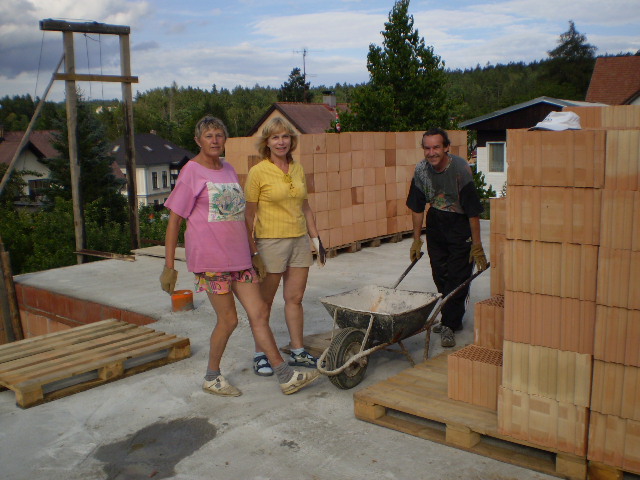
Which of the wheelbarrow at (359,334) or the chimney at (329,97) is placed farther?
the chimney at (329,97)

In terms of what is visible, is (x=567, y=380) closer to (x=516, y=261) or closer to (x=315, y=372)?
(x=516, y=261)

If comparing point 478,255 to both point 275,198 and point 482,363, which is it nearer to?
point 482,363

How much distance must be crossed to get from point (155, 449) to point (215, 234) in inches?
54.9

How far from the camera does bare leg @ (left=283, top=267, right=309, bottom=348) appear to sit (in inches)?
189

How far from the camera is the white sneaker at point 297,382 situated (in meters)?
4.53

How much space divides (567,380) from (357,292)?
229 centimetres

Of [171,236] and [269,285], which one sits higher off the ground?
[171,236]

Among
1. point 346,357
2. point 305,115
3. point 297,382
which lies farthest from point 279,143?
point 305,115

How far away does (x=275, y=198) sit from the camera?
4.63 m

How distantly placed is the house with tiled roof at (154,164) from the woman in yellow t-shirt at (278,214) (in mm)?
60803

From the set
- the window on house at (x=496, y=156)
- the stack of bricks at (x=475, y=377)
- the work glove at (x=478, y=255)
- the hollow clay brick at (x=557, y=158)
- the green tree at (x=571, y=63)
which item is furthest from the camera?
the green tree at (x=571, y=63)

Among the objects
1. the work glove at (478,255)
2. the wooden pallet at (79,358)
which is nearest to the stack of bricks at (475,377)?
the work glove at (478,255)

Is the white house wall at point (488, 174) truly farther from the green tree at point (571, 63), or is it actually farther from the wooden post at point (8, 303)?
the green tree at point (571, 63)

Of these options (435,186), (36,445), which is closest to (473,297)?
(435,186)
